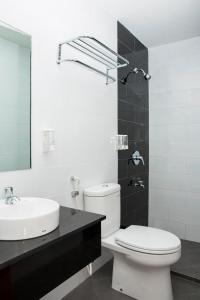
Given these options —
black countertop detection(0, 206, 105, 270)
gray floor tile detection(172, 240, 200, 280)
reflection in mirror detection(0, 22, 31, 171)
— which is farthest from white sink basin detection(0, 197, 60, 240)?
gray floor tile detection(172, 240, 200, 280)

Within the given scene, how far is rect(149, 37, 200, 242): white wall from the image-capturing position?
267 centimetres

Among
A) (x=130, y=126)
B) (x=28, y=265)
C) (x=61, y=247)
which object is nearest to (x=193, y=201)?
(x=130, y=126)

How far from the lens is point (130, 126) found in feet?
8.31

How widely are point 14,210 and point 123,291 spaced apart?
1.21 metres

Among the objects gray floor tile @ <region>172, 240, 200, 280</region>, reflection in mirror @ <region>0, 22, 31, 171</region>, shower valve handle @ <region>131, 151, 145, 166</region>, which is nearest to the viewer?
reflection in mirror @ <region>0, 22, 31, 171</region>

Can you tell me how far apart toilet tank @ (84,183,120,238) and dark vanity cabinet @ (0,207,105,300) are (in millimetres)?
591

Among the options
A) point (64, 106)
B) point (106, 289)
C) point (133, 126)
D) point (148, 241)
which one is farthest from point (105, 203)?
point (133, 126)

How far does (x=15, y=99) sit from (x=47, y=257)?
905 mm

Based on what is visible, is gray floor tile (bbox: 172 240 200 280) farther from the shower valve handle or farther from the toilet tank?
the shower valve handle

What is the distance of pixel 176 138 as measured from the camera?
278cm

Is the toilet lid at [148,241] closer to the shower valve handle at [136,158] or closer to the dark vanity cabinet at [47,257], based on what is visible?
the dark vanity cabinet at [47,257]

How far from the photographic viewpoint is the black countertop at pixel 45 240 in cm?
80

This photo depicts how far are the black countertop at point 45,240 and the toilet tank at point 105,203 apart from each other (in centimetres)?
57

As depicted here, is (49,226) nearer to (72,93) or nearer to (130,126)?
(72,93)
